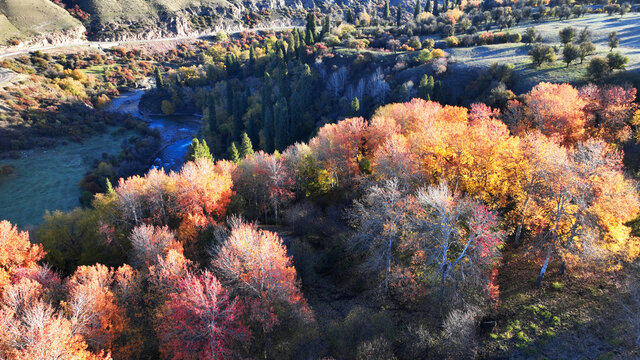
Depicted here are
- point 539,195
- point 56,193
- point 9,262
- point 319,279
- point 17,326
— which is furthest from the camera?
point 56,193

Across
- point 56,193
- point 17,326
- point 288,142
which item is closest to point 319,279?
point 17,326

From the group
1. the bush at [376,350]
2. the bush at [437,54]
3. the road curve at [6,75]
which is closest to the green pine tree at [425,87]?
the bush at [437,54]

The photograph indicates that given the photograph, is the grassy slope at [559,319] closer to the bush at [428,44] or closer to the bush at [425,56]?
the bush at [425,56]

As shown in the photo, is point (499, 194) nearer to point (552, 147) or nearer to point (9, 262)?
point (552, 147)

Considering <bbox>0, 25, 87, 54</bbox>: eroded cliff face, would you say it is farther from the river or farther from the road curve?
the river

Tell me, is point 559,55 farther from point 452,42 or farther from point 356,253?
point 356,253

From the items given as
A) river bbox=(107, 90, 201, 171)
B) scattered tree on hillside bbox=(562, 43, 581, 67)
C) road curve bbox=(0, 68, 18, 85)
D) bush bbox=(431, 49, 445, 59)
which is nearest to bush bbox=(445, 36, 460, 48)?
bush bbox=(431, 49, 445, 59)
